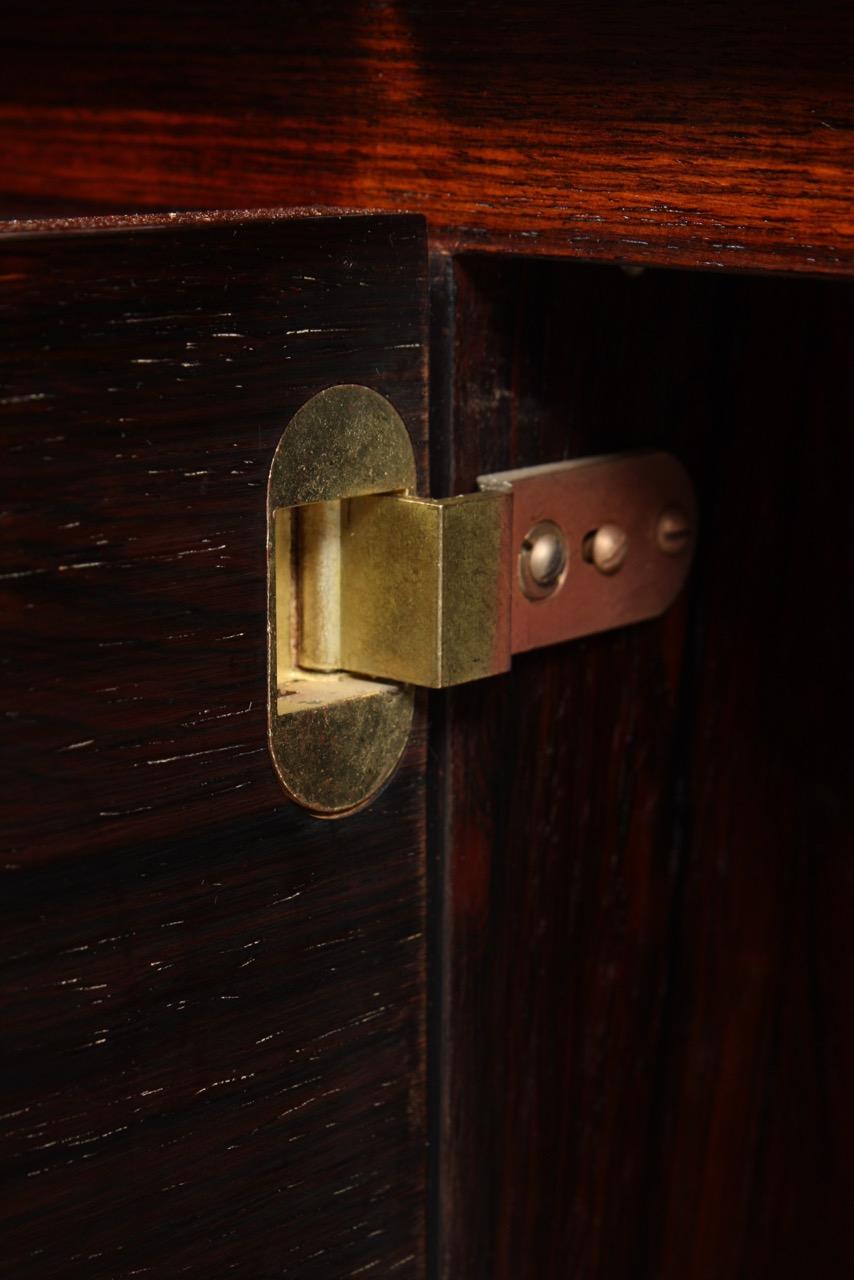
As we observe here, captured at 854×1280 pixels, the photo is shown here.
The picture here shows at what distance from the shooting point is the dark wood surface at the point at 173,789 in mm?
422

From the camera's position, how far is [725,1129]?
0.74 metres

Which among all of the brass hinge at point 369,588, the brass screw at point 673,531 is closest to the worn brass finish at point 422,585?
the brass hinge at point 369,588

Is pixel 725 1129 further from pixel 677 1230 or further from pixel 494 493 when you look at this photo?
pixel 494 493

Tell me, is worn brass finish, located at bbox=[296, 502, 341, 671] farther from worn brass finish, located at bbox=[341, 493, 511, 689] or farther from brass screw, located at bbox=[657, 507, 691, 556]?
brass screw, located at bbox=[657, 507, 691, 556]

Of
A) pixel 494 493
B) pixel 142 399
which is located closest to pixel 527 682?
pixel 494 493

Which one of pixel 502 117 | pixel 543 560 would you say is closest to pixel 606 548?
pixel 543 560

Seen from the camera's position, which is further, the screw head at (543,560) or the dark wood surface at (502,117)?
the screw head at (543,560)

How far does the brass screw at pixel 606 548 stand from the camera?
1.91 ft

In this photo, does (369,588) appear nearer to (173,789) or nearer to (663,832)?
(173,789)

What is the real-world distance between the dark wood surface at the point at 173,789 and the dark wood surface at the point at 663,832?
0.05 meters

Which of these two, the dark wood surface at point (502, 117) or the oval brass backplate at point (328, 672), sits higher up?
the dark wood surface at point (502, 117)

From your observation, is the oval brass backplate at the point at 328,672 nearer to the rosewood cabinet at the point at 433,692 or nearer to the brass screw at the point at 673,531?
the rosewood cabinet at the point at 433,692

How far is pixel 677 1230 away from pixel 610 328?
0.37m

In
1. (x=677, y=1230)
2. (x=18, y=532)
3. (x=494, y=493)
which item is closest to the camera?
A: (x=18, y=532)
